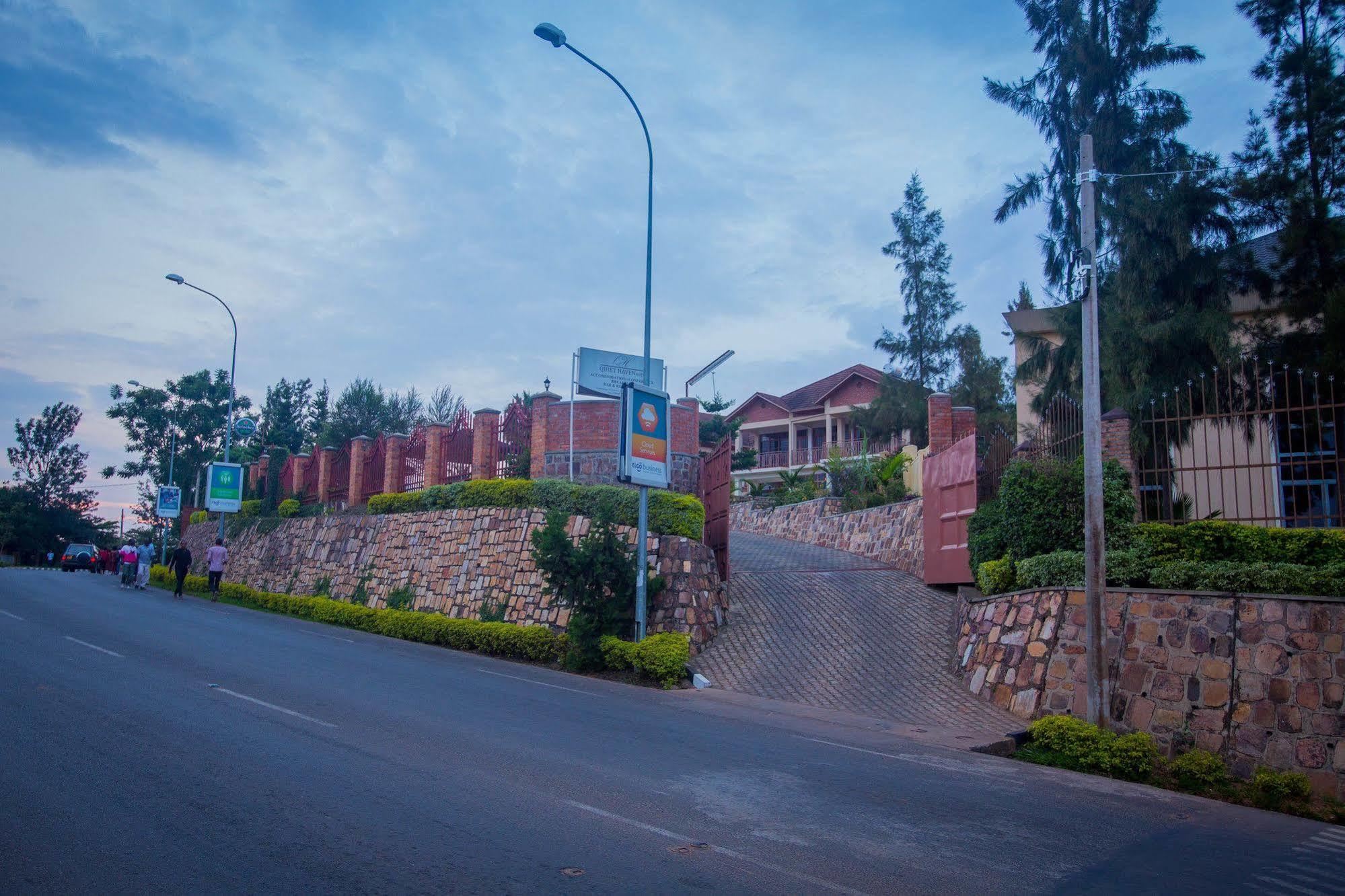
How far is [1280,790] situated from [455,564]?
54.3 feet

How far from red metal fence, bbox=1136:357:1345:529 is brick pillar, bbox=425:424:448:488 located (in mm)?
16590

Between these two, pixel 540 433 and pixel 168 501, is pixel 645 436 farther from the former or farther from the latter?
pixel 168 501

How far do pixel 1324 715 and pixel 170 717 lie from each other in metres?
11.0

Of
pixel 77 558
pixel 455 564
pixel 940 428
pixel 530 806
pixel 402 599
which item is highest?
pixel 940 428

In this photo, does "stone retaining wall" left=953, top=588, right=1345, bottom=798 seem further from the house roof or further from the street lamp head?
the house roof

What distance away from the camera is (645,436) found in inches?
625

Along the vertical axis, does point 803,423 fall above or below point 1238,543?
above

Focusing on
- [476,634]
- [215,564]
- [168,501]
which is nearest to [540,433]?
[476,634]

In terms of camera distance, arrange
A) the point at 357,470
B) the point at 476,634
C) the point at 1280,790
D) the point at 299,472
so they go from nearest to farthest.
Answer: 1. the point at 1280,790
2. the point at 476,634
3. the point at 357,470
4. the point at 299,472

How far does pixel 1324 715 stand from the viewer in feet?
29.4

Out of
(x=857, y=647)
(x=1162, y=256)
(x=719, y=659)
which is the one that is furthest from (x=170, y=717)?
(x=1162, y=256)

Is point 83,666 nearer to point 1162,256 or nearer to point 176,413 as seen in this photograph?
point 1162,256

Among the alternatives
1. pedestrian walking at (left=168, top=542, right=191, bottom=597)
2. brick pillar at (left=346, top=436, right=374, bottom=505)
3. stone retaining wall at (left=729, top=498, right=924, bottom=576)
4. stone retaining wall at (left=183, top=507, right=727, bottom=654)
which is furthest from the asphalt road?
pedestrian walking at (left=168, top=542, right=191, bottom=597)

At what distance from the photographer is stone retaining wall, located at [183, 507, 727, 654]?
16984 mm
